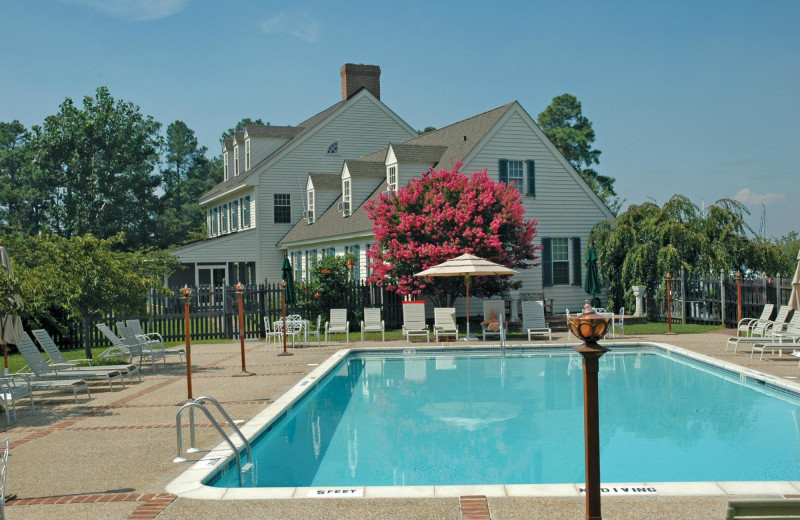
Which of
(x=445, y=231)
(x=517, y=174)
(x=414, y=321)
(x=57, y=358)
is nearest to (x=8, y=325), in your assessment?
(x=57, y=358)

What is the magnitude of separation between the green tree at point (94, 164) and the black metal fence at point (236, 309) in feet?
99.2

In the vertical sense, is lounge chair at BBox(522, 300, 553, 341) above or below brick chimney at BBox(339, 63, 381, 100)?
below

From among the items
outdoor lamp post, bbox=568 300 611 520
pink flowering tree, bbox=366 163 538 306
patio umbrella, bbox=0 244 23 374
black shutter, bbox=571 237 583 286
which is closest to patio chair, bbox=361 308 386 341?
pink flowering tree, bbox=366 163 538 306

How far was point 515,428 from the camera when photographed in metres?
10.7

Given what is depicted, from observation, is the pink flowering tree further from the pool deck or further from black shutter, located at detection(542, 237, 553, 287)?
the pool deck

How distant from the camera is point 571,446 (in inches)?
373

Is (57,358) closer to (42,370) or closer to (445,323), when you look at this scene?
(42,370)

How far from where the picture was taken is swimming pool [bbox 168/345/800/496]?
8195 mm

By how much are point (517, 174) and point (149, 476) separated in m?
21.2

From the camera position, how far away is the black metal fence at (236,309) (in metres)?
22.4

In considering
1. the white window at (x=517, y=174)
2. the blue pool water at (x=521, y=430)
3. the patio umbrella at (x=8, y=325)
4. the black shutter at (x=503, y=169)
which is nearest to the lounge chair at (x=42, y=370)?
the patio umbrella at (x=8, y=325)

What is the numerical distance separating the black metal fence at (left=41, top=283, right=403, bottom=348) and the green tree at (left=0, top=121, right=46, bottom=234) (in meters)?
32.7

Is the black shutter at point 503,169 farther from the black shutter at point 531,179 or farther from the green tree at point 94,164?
the green tree at point 94,164

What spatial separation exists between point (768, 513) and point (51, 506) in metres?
5.51
